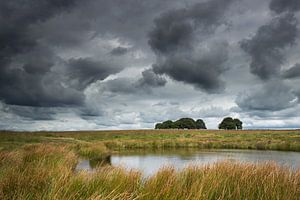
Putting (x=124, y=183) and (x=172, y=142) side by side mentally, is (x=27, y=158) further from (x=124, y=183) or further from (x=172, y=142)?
(x=172, y=142)

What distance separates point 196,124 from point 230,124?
625 inches

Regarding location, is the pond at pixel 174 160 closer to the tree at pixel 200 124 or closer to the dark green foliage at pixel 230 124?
the dark green foliage at pixel 230 124

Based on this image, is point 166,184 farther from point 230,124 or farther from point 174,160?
point 230,124

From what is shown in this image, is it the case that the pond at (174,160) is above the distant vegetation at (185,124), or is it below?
below

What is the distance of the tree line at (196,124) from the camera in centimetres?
9825

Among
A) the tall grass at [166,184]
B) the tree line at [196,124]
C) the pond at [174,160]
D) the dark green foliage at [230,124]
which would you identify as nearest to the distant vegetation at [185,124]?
the tree line at [196,124]

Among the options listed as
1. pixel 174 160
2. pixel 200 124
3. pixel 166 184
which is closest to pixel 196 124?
pixel 200 124

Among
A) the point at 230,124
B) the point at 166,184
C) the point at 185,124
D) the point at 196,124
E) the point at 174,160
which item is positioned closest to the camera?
the point at 166,184

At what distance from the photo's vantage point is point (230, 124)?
97.7 m

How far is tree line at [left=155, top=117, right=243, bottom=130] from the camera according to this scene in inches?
3868

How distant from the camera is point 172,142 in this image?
1756 inches

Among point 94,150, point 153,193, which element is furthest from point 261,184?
point 94,150

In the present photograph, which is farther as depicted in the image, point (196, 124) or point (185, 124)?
point (196, 124)

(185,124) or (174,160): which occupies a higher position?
(185,124)
